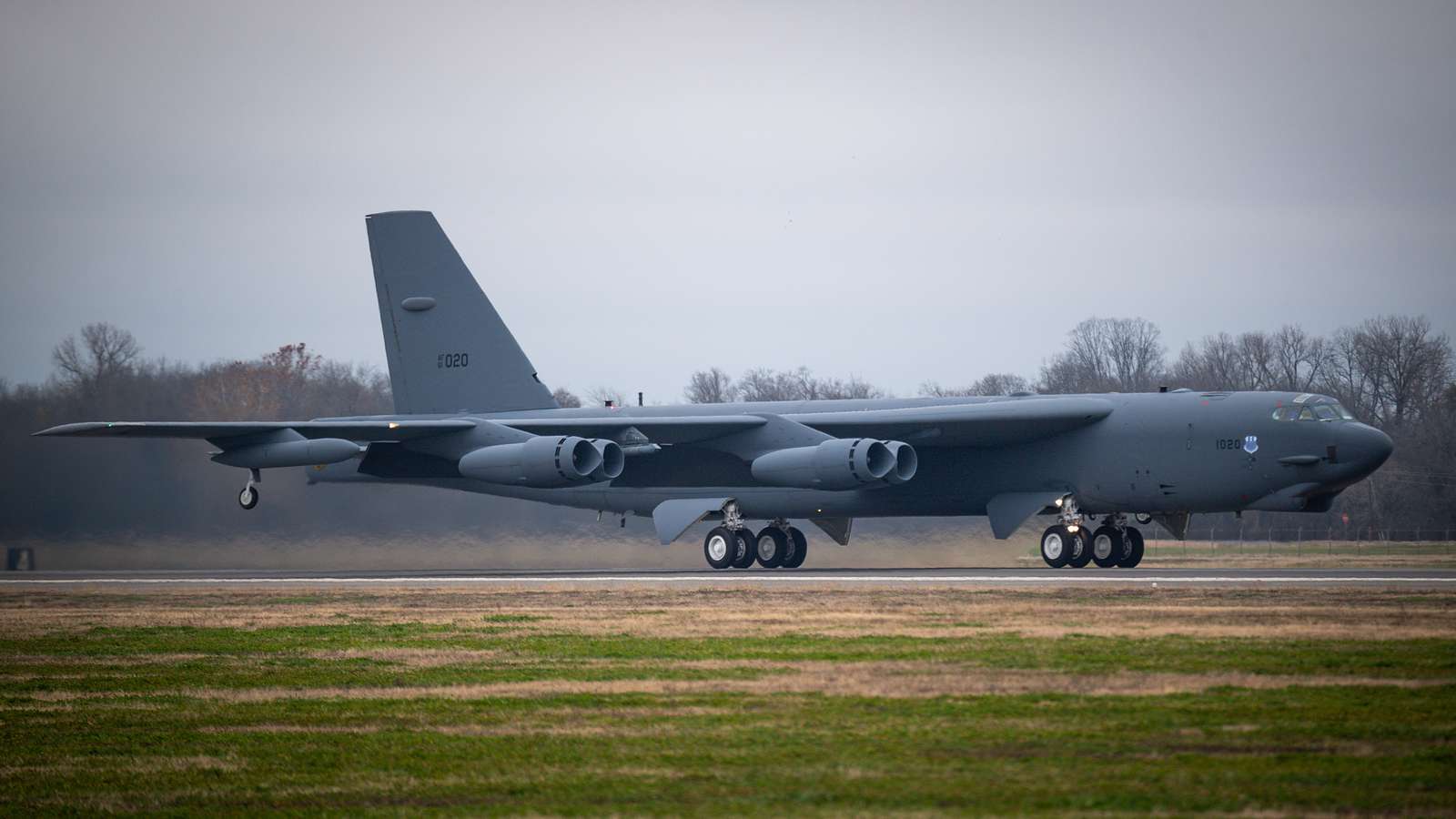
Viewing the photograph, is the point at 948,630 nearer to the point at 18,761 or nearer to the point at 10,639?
the point at 18,761

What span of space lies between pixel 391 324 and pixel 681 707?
2551 cm

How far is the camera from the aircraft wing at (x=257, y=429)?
29.5 m

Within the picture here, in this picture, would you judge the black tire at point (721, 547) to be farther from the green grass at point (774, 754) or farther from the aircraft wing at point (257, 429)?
the green grass at point (774, 754)

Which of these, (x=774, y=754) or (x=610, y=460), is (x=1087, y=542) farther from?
(x=774, y=754)

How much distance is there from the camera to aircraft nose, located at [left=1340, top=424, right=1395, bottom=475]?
25.5 metres

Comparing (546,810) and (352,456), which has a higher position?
(352,456)

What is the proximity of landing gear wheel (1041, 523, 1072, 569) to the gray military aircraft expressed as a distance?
1.4 inches

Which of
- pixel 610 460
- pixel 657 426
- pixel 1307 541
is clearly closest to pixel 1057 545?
pixel 657 426

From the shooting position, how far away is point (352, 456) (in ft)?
99.3

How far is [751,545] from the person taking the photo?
3103cm

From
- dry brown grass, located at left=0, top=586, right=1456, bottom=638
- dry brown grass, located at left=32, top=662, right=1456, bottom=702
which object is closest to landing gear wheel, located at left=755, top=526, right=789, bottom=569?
dry brown grass, located at left=0, top=586, right=1456, bottom=638

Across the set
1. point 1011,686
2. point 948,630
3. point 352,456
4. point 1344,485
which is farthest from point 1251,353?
point 1011,686

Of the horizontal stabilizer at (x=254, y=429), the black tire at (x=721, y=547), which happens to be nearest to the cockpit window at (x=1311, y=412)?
the black tire at (x=721, y=547)

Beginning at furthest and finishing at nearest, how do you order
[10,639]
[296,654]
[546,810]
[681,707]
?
[10,639]
[296,654]
[681,707]
[546,810]
